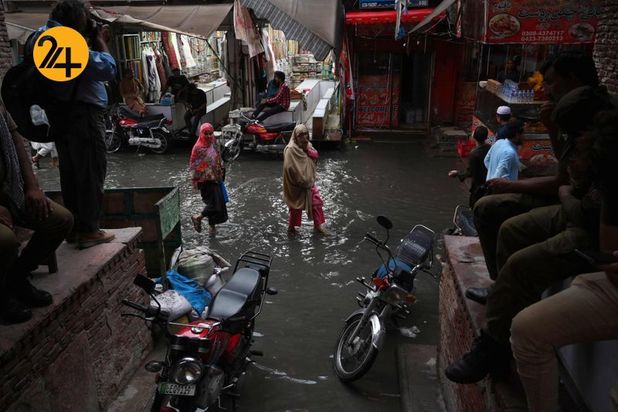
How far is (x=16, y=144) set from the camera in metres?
3.45

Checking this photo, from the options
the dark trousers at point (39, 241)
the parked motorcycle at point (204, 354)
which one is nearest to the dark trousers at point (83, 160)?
the dark trousers at point (39, 241)

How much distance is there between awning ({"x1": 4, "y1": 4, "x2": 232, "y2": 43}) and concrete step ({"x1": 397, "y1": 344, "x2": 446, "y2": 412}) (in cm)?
853

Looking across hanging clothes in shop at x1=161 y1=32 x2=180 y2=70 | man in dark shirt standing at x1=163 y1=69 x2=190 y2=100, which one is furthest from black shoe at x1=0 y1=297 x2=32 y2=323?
hanging clothes in shop at x1=161 y1=32 x2=180 y2=70

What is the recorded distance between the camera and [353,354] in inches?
194

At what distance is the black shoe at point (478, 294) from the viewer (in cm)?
339

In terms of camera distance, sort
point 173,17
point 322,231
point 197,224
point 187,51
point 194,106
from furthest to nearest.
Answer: point 187,51 → point 194,106 → point 173,17 → point 322,231 → point 197,224

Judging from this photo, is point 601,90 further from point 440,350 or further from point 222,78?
point 222,78

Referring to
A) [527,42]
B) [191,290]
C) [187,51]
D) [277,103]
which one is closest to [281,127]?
[277,103]

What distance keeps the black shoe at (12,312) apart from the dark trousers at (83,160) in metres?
1.16

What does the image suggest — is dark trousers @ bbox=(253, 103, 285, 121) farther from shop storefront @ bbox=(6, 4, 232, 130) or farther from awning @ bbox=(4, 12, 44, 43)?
awning @ bbox=(4, 12, 44, 43)

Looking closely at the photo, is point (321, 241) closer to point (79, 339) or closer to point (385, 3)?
point (79, 339)

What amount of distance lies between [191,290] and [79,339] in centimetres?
178

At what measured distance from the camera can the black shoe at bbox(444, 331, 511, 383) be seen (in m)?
2.73

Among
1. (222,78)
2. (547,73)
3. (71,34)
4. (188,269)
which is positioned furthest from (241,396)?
(222,78)
